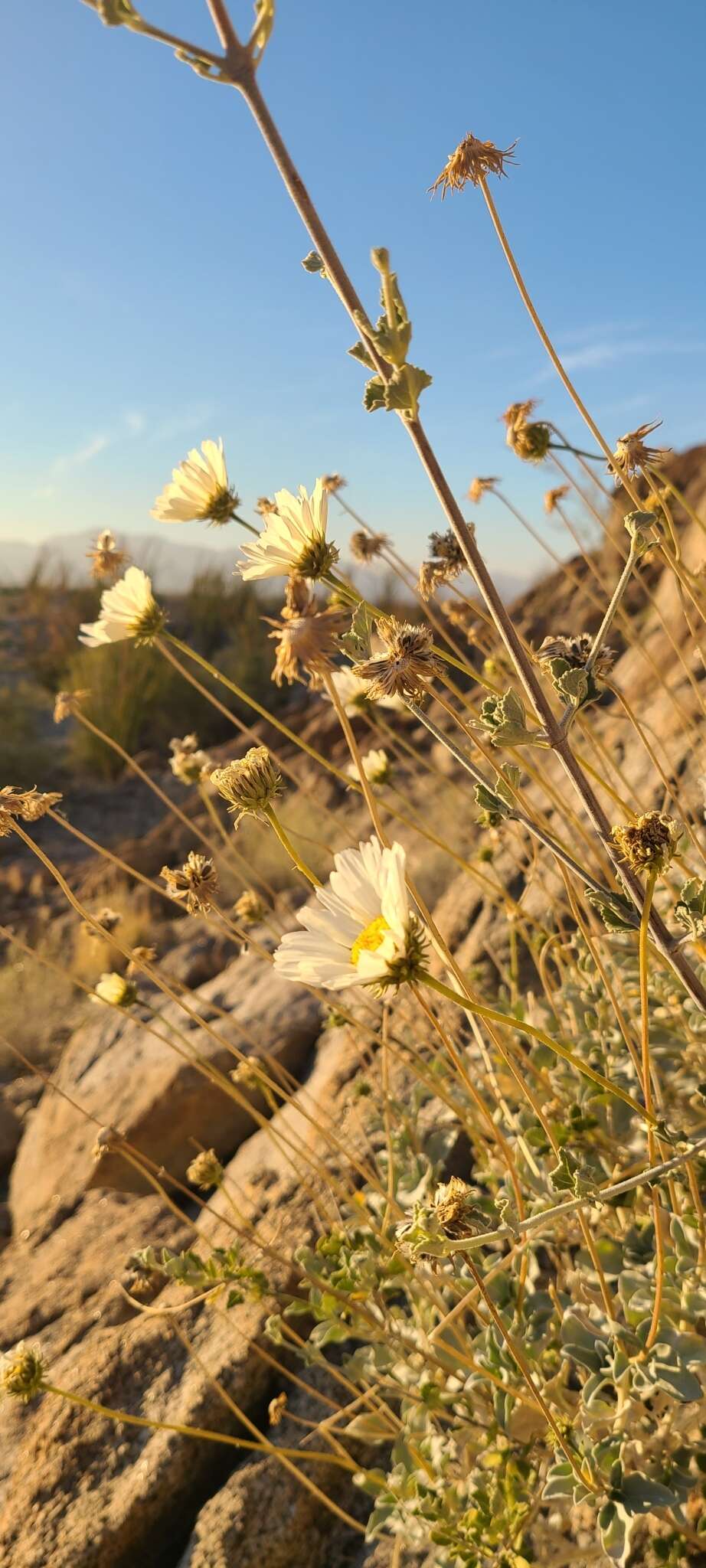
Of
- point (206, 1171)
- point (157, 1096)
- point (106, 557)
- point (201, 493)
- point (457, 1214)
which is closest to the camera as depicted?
point (457, 1214)

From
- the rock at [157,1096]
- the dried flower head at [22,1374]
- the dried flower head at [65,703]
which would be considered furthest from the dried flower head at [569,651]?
the rock at [157,1096]

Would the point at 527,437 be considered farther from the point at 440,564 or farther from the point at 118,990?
the point at 118,990

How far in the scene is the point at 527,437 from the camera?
1446 mm

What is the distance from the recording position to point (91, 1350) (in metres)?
1.90

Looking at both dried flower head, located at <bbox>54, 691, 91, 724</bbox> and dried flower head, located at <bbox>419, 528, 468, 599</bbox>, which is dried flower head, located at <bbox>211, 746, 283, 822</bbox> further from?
dried flower head, located at <bbox>54, 691, 91, 724</bbox>

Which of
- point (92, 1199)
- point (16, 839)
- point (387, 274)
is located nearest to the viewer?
point (387, 274)

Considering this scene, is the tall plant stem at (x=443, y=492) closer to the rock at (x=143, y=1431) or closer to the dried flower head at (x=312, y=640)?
the dried flower head at (x=312, y=640)

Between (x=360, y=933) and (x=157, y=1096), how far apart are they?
214cm

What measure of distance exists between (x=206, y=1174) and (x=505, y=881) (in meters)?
1.44

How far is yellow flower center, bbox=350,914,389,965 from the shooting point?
0.84 meters

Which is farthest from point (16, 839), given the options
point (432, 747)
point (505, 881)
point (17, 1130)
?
point (505, 881)

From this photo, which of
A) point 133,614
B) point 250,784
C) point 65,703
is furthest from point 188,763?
point 250,784

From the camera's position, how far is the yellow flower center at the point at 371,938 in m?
0.84

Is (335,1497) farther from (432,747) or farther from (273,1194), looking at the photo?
(432,747)
